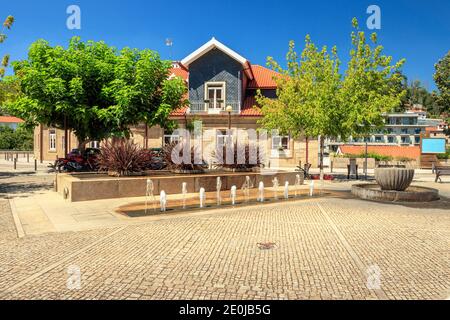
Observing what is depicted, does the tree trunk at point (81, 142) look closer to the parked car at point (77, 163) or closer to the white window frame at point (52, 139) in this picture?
the parked car at point (77, 163)

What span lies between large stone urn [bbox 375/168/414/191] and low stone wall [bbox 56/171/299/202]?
17.6 ft

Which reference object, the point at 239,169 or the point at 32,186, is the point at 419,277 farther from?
the point at 32,186

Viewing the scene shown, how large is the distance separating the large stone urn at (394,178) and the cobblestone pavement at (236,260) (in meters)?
4.56

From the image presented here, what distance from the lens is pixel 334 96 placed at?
21703 mm

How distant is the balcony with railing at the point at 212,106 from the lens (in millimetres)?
34562

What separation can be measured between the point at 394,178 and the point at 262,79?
78.7 feet

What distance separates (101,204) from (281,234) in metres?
6.96

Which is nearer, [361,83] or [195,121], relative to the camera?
[361,83]

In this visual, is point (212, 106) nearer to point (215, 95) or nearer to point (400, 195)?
point (215, 95)

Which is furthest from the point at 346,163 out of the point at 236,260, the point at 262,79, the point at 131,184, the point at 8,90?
the point at 236,260

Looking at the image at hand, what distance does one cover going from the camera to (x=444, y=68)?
2089 inches

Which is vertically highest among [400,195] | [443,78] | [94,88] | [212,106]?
[443,78]

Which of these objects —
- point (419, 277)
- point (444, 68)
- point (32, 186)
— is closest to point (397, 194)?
point (419, 277)
